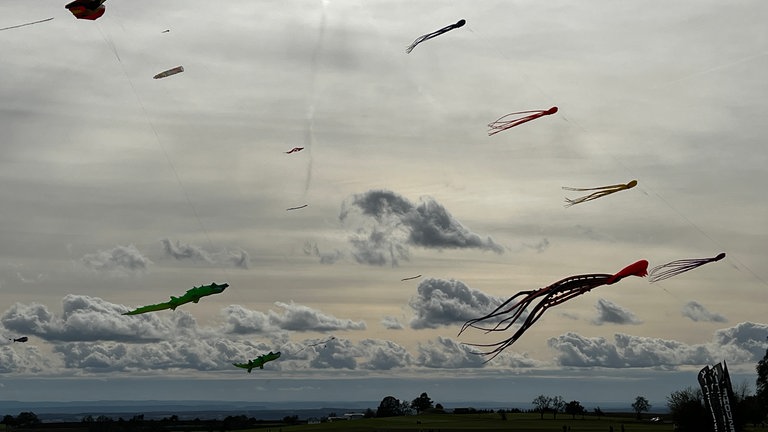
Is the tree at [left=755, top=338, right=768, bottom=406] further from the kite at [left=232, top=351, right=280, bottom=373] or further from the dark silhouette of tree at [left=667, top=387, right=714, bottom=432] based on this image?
the kite at [left=232, top=351, right=280, bottom=373]

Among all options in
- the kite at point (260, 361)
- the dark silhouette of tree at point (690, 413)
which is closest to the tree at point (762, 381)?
the dark silhouette of tree at point (690, 413)

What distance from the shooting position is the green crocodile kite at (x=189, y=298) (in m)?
54.1

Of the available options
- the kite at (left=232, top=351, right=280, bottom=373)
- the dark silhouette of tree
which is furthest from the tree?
the kite at (left=232, top=351, right=280, bottom=373)

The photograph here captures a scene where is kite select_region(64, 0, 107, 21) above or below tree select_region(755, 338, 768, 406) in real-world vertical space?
above

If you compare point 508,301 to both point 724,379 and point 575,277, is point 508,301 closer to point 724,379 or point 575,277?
point 575,277

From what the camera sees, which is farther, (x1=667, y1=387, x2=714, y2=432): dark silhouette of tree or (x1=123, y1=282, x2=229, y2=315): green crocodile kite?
(x1=667, y1=387, x2=714, y2=432): dark silhouette of tree

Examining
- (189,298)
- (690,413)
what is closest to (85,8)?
(189,298)

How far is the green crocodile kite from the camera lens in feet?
177

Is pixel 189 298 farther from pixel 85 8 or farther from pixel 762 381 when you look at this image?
pixel 762 381

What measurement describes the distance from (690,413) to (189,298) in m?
68.9

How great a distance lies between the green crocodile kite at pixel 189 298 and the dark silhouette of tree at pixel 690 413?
6660cm

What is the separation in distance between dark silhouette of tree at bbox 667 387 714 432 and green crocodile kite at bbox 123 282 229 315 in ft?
218

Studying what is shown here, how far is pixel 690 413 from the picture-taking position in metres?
98.2

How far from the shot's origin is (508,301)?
3089 cm
